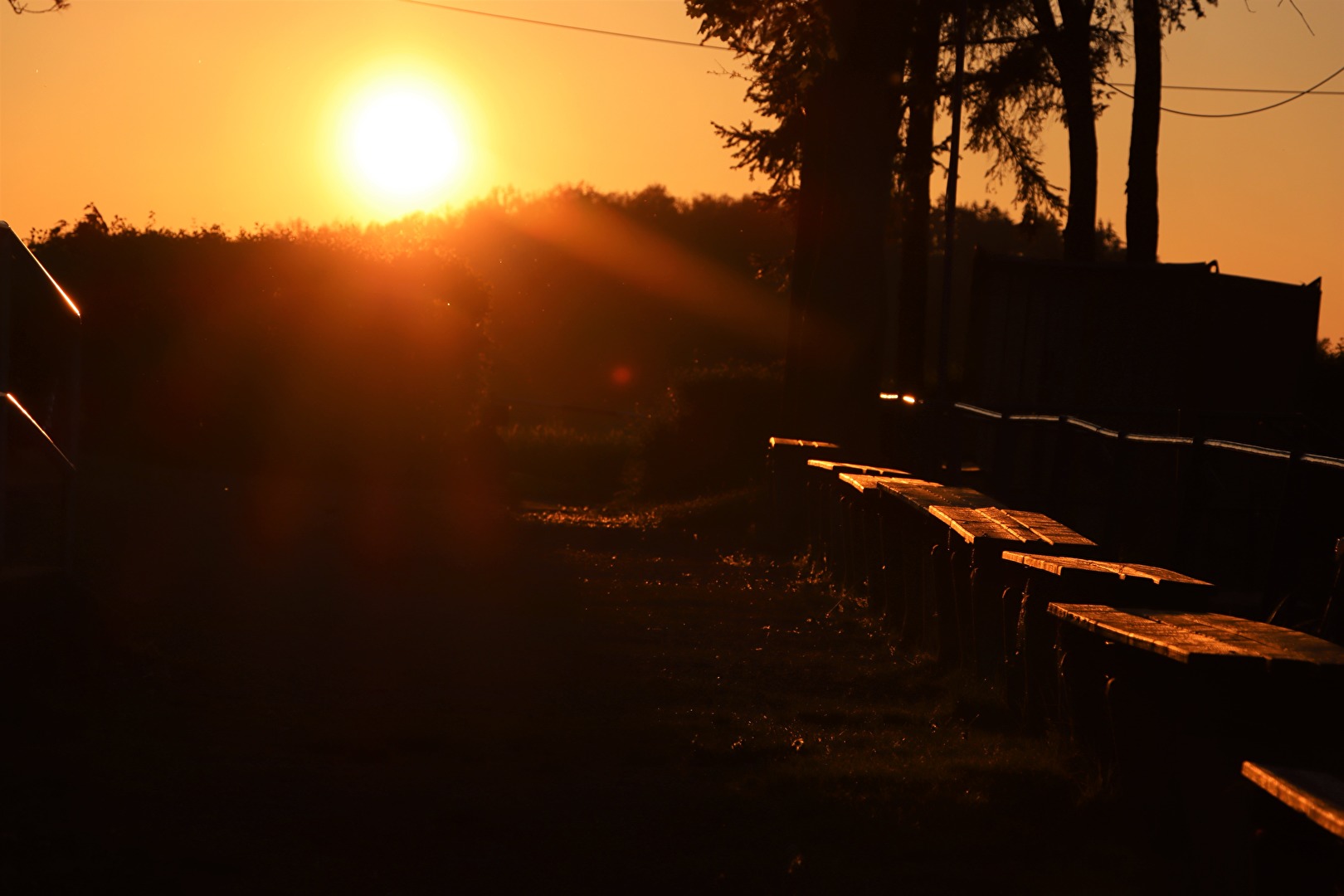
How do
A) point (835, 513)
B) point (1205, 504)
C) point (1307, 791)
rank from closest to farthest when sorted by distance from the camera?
1. point (1307, 791)
2. point (1205, 504)
3. point (835, 513)

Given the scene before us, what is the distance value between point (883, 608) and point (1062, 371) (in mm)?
12945

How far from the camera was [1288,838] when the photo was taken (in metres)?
3.55

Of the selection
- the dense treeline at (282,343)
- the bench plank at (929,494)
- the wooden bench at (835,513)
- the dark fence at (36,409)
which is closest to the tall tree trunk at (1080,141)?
the dense treeline at (282,343)

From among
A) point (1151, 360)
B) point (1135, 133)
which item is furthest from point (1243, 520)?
point (1135, 133)

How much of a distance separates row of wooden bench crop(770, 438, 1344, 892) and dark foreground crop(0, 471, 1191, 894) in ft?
0.80

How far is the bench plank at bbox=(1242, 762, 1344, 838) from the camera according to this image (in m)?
3.14

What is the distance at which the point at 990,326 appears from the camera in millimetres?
21766

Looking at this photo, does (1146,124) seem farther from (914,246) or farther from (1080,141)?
(914,246)

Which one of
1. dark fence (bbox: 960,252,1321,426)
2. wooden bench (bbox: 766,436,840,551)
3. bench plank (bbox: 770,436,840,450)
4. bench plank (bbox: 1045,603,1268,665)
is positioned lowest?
wooden bench (bbox: 766,436,840,551)

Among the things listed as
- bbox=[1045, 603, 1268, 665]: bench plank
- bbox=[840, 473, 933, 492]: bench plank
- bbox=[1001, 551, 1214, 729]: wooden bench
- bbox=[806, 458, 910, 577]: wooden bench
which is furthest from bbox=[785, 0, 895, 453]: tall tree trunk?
bbox=[1045, 603, 1268, 665]: bench plank

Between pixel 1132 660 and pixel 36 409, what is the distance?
9221 mm

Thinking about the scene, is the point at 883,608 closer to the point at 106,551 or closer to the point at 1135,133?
the point at 106,551

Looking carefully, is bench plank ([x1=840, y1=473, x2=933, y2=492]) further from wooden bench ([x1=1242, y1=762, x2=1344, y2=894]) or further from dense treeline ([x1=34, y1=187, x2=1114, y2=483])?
dense treeline ([x1=34, y1=187, x2=1114, y2=483])

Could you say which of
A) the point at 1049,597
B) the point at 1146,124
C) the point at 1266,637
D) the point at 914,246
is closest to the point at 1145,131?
the point at 1146,124
